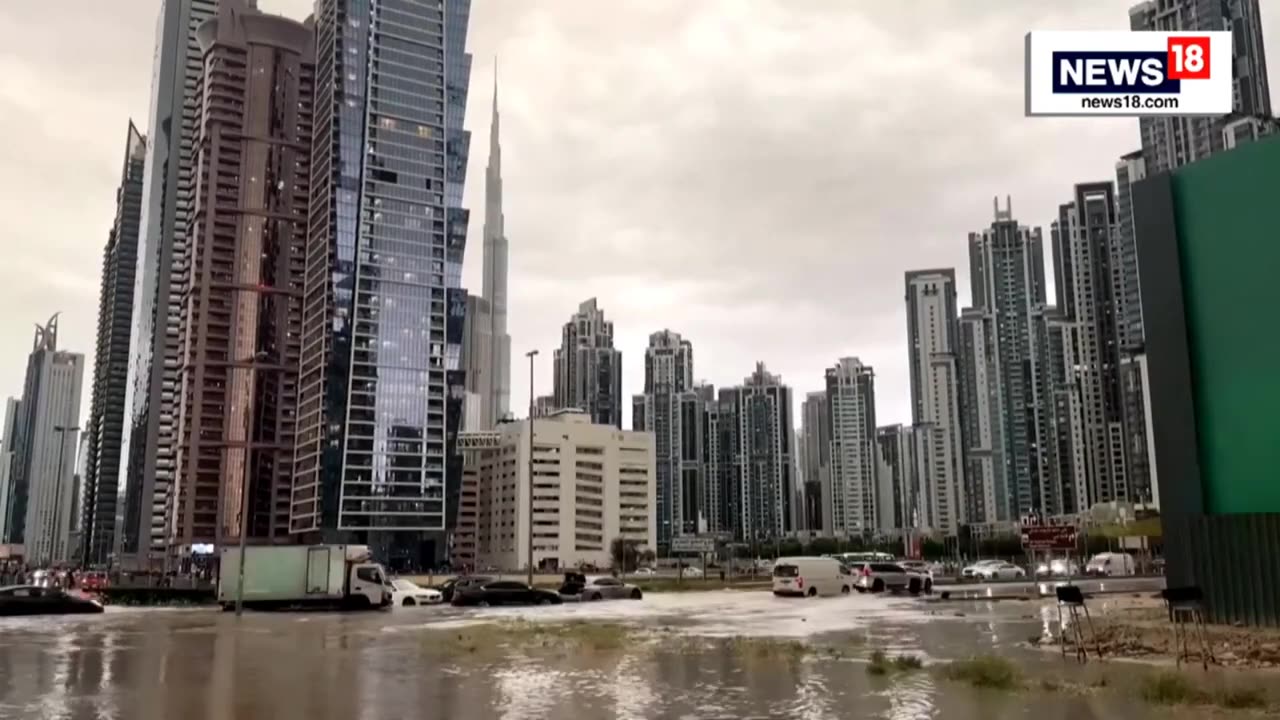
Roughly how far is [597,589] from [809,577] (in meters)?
11.4

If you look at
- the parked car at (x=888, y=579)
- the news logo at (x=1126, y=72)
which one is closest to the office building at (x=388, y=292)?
the parked car at (x=888, y=579)

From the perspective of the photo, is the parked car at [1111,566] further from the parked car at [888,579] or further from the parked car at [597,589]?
the parked car at [597,589]

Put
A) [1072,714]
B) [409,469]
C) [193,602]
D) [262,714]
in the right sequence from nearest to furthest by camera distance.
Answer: [1072,714], [262,714], [193,602], [409,469]

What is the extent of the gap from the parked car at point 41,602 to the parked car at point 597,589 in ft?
72.7

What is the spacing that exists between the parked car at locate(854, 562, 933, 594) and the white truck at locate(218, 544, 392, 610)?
2583 centimetres

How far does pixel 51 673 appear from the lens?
744 inches

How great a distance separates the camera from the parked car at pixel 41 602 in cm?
3934

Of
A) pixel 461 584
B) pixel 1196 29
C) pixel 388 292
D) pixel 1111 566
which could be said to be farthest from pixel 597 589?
pixel 1196 29

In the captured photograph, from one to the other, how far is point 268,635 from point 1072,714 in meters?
22.8

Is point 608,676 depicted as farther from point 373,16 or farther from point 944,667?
point 373,16

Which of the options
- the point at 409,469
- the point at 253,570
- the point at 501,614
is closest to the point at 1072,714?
the point at 501,614

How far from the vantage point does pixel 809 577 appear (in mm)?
50219

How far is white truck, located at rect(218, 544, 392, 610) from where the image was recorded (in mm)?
42594

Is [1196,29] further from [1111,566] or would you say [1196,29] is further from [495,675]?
[495,675]
